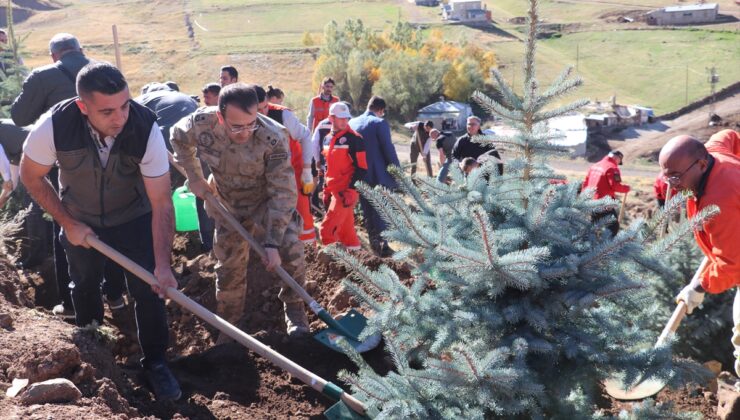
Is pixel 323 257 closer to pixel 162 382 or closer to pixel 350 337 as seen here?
pixel 350 337

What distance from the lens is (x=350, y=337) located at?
192 inches

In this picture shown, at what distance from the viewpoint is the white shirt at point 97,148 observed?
3.98 metres

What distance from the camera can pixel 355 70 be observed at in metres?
35.9

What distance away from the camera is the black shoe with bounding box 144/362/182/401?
13.5 ft

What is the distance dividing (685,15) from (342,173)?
56.9m

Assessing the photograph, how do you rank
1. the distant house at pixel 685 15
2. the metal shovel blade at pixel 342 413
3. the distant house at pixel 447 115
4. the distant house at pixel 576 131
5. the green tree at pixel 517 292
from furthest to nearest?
the distant house at pixel 685 15 → the distant house at pixel 447 115 → the distant house at pixel 576 131 → the metal shovel blade at pixel 342 413 → the green tree at pixel 517 292

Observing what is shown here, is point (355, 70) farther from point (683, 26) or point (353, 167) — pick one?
point (683, 26)

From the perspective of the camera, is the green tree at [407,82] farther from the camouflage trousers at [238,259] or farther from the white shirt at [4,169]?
the white shirt at [4,169]

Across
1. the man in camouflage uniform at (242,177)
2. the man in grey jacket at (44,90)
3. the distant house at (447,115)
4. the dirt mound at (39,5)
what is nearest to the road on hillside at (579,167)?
the distant house at (447,115)

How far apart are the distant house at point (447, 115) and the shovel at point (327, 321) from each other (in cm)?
2635

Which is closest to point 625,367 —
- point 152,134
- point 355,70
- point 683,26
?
point 152,134

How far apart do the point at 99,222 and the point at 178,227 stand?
3.14m

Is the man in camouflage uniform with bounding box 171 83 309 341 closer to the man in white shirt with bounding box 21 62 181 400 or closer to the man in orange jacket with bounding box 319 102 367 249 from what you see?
the man in white shirt with bounding box 21 62 181 400

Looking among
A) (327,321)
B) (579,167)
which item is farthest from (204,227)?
(579,167)
